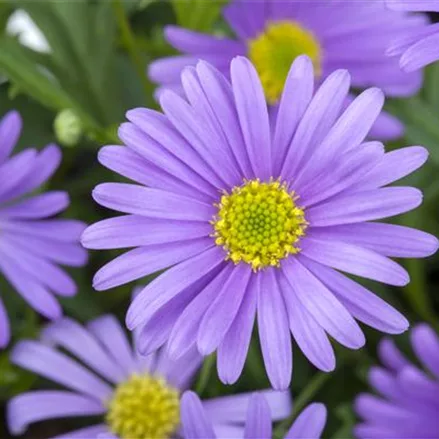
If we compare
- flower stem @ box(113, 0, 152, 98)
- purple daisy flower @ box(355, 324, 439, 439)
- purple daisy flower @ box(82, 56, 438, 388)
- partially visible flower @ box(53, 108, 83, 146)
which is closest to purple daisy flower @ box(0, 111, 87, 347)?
partially visible flower @ box(53, 108, 83, 146)

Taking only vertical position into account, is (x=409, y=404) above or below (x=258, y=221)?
below

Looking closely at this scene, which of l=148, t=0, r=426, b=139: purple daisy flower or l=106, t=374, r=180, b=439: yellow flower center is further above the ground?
l=148, t=0, r=426, b=139: purple daisy flower

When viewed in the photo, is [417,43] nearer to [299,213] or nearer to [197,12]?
[299,213]

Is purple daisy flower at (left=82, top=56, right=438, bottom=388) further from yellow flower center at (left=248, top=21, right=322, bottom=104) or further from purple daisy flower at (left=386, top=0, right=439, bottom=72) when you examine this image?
yellow flower center at (left=248, top=21, right=322, bottom=104)

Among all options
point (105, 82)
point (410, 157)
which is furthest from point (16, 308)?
point (410, 157)

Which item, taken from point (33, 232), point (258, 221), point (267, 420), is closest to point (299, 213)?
point (258, 221)

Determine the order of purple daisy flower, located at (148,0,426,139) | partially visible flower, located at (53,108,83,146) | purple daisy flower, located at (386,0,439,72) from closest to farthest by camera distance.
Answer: purple daisy flower, located at (386,0,439,72) < partially visible flower, located at (53,108,83,146) < purple daisy flower, located at (148,0,426,139)

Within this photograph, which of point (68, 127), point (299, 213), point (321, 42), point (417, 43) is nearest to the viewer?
point (417, 43)
